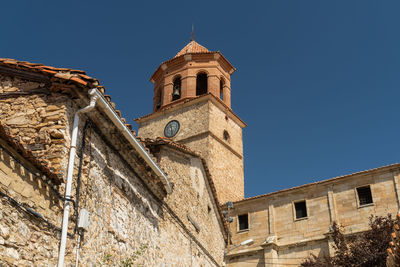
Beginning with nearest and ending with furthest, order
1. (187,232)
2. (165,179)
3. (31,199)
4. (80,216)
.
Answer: (31,199), (80,216), (165,179), (187,232)

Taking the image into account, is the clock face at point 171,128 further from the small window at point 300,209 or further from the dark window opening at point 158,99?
the small window at point 300,209

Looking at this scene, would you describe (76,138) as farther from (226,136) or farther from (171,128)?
(226,136)

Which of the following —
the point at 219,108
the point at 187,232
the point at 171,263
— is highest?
the point at 219,108

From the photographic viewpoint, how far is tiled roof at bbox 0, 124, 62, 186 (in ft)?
20.5

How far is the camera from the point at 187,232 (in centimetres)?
1375

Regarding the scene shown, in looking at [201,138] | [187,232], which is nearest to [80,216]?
[187,232]

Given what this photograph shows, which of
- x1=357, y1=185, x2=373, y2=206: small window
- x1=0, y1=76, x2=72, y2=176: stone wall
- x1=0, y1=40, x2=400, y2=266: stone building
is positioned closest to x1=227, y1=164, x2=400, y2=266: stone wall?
x1=0, y1=40, x2=400, y2=266: stone building

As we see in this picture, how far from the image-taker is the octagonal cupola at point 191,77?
28375 mm

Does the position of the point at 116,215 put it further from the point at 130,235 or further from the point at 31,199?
the point at 31,199

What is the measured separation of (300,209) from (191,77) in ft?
35.9

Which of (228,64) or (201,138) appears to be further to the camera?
(228,64)

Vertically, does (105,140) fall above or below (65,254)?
above

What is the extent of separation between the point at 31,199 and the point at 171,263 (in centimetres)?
628

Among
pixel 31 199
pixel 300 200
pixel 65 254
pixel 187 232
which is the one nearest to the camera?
pixel 31 199
